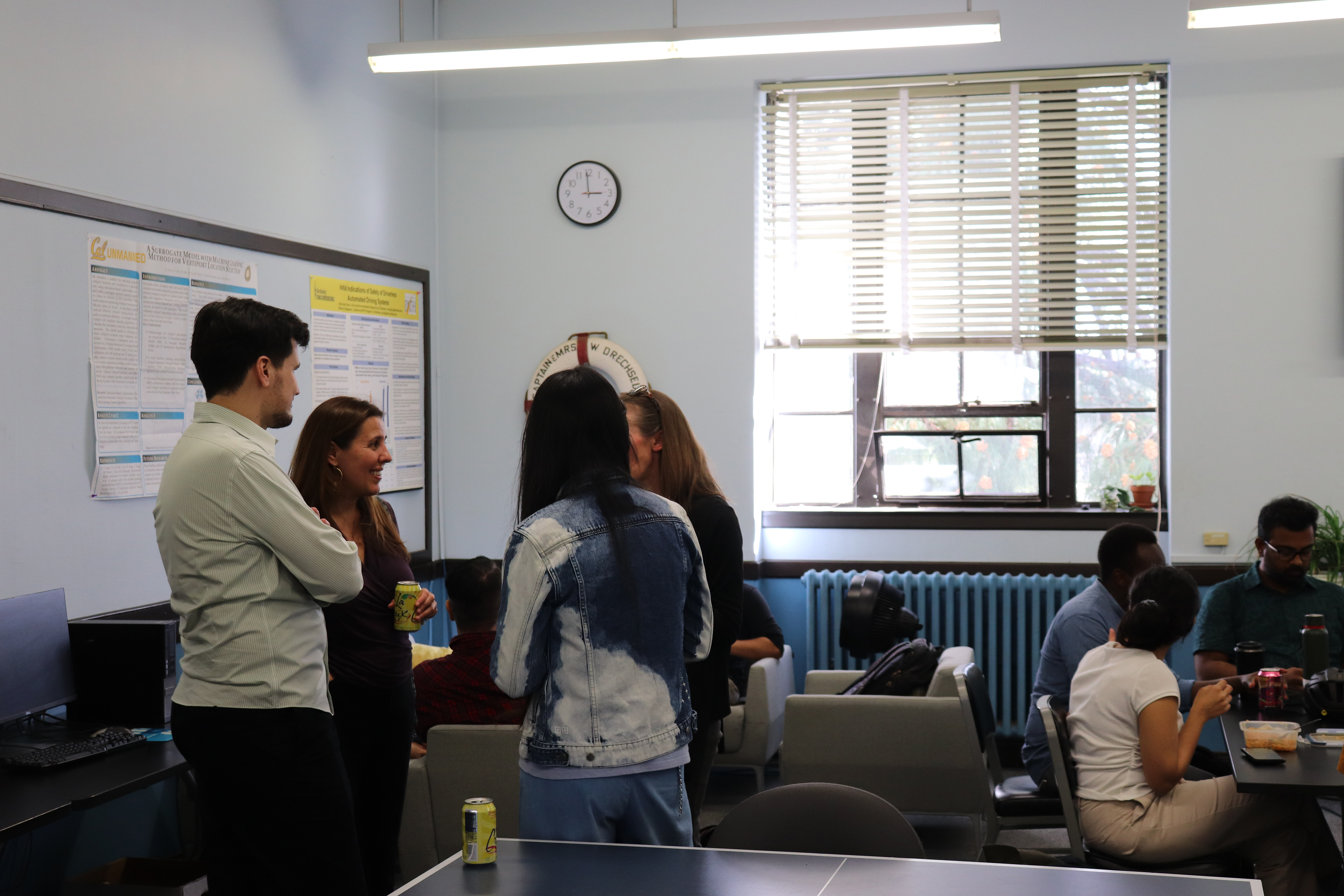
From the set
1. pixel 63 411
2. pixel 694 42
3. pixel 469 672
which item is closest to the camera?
pixel 469 672

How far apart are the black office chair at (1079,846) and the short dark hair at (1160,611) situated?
0.27m

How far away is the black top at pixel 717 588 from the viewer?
2.41m

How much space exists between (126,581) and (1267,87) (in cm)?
471

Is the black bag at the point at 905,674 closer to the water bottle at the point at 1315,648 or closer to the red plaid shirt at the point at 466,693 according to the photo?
the water bottle at the point at 1315,648

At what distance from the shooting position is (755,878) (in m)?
1.71

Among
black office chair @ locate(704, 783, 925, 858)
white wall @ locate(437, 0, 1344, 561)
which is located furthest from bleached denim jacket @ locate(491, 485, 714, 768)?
white wall @ locate(437, 0, 1344, 561)

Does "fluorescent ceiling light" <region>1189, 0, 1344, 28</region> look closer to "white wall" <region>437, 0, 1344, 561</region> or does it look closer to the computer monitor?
"white wall" <region>437, 0, 1344, 561</region>

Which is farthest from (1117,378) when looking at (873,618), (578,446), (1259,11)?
(578,446)

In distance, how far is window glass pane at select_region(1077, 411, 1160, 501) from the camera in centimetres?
508

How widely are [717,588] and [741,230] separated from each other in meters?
2.99

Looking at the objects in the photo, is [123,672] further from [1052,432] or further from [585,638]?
[1052,432]

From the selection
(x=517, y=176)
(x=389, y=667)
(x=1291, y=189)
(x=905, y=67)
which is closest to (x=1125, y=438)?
(x=1291, y=189)

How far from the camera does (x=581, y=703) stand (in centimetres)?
183

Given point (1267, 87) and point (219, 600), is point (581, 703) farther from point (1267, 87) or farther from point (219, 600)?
point (1267, 87)
